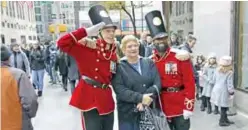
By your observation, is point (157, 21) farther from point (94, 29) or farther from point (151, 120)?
point (151, 120)

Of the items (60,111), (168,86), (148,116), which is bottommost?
(60,111)

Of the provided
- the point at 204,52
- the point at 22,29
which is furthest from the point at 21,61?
the point at 22,29

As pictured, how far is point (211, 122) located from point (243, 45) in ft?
6.41

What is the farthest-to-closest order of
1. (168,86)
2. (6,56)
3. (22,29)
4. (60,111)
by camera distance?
(22,29), (60,111), (168,86), (6,56)

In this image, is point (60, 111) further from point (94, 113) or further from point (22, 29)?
point (22, 29)

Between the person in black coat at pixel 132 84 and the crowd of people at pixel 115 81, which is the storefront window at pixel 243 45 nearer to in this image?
the crowd of people at pixel 115 81

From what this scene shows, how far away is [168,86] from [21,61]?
5.60m

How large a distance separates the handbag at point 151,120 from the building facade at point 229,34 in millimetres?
3833

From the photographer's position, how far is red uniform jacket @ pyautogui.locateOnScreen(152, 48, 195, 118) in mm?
3672

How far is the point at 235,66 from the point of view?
24.4 feet

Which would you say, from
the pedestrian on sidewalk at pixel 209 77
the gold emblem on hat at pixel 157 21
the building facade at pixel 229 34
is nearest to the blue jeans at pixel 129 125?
the gold emblem on hat at pixel 157 21

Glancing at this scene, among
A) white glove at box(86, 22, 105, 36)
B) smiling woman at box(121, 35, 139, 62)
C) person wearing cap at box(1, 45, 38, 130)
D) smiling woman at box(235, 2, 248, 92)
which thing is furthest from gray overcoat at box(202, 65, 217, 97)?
person wearing cap at box(1, 45, 38, 130)

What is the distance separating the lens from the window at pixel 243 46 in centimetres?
727

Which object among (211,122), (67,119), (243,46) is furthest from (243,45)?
(67,119)
